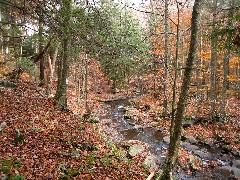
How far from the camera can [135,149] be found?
12484mm

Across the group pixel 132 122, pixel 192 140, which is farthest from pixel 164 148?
pixel 132 122

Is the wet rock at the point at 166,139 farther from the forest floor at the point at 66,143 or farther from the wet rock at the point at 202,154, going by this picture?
the wet rock at the point at 202,154

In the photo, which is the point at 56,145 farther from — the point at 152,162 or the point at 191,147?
the point at 191,147

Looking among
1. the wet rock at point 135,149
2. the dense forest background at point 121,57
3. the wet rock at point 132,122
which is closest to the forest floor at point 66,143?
the dense forest background at point 121,57

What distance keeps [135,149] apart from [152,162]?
1423mm

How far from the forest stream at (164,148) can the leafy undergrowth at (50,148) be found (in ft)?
7.46

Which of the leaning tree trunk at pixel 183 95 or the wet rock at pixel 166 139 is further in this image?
the wet rock at pixel 166 139

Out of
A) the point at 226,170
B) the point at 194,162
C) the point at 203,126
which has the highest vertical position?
the point at 203,126

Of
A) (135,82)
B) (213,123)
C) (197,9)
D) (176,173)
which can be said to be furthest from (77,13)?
(135,82)

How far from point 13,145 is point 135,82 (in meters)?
33.3

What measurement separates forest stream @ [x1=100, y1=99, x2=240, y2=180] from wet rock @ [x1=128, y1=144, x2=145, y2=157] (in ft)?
2.17

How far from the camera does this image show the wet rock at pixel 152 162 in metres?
10.8

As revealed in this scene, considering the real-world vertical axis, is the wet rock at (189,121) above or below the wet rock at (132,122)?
above

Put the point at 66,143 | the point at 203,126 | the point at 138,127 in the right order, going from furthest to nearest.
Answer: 1. the point at 138,127
2. the point at 203,126
3. the point at 66,143
